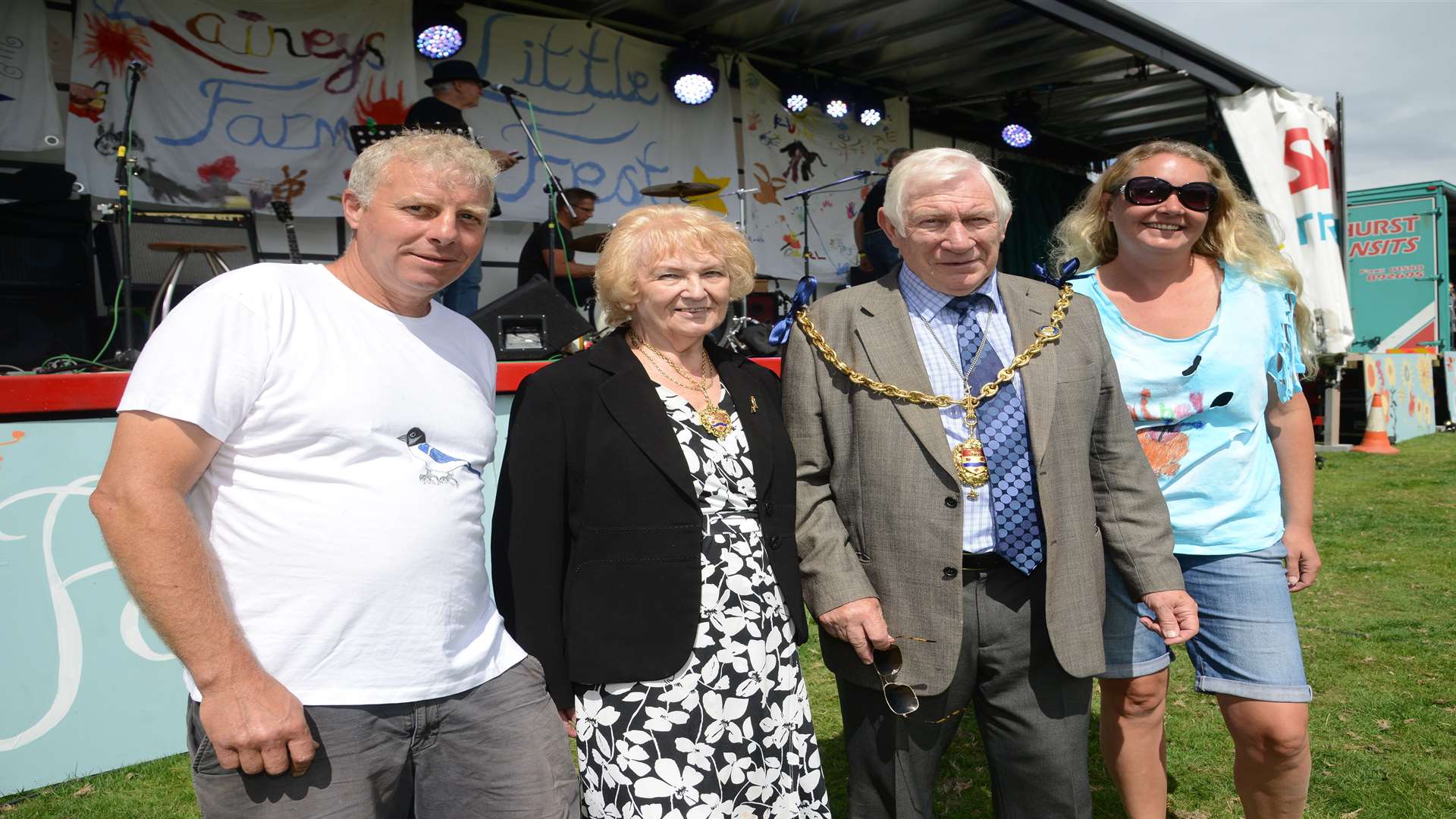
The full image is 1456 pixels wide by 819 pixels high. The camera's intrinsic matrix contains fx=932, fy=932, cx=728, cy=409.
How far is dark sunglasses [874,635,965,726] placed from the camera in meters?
1.93

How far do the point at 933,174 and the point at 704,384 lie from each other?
67 centimetres

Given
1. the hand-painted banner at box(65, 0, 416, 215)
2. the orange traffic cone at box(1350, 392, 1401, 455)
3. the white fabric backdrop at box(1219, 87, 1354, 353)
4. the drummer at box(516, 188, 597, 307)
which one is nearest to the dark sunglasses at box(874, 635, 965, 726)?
the drummer at box(516, 188, 597, 307)

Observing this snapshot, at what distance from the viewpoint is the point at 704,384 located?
2111 mm

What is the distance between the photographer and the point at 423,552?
1.61 m

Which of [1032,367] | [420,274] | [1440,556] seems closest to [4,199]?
[420,274]

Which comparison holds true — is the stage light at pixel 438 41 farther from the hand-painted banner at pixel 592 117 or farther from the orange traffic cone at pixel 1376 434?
the orange traffic cone at pixel 1376 434

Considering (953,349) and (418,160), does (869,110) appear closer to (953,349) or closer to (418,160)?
(953,349)

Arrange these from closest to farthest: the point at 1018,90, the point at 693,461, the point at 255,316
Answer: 1. the point at 255,316
2. the point at 693,461
3. the point at 1018,90

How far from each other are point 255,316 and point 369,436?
26cm

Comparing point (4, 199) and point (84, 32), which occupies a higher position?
point (84, 32)

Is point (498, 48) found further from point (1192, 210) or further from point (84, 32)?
point (1192, 210)

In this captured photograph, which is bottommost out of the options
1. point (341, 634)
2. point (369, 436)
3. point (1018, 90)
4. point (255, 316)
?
point (341, 634)

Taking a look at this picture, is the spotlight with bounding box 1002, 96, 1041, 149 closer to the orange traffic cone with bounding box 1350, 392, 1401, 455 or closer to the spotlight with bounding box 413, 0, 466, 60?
the orange traffic cone with bounding box 1350, 392, 1401, 455

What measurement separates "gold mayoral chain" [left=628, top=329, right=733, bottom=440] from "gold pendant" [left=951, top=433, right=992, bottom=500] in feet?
1.61
